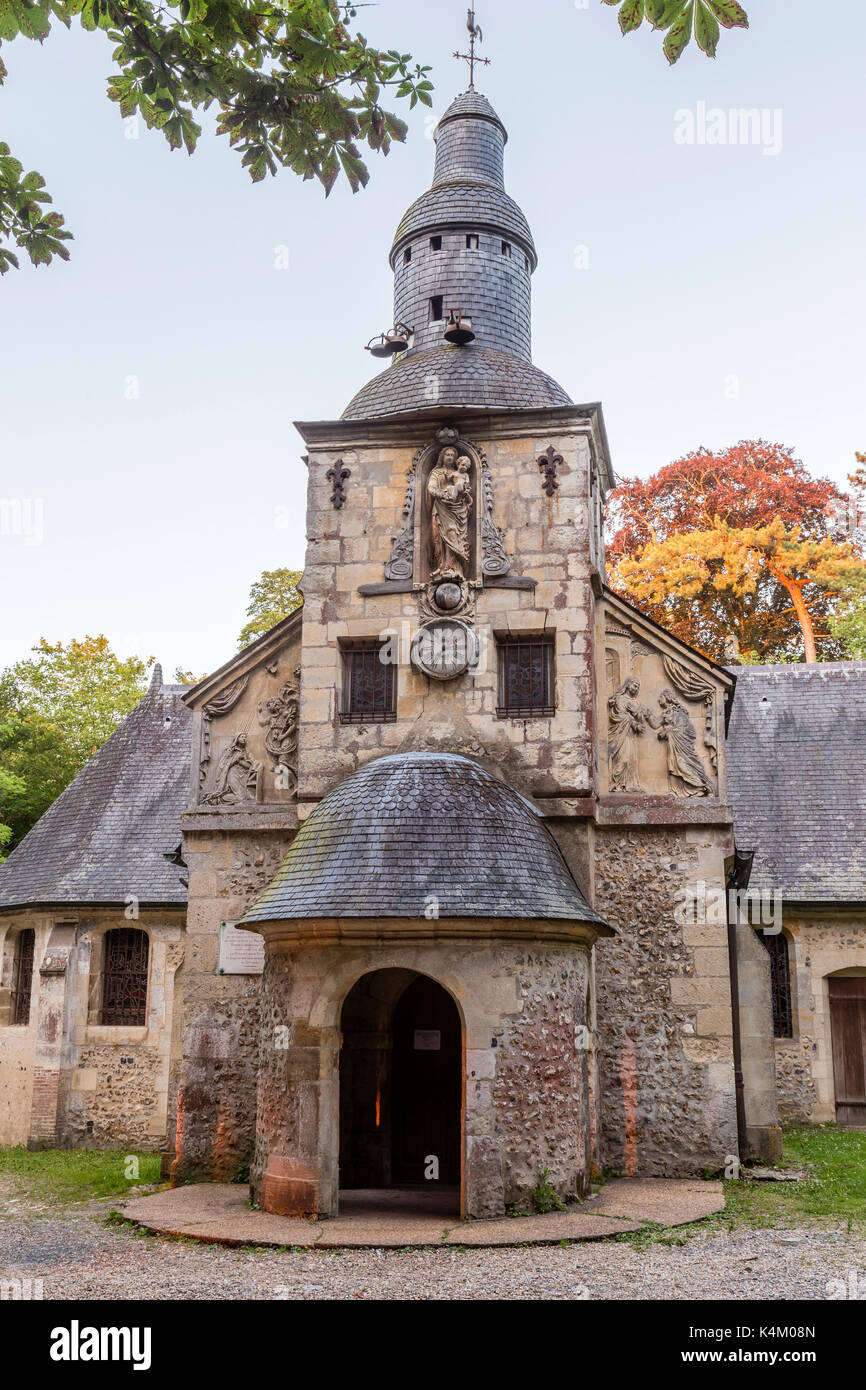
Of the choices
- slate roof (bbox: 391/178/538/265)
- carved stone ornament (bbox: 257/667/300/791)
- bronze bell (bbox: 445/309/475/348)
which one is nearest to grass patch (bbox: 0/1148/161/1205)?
carved stone ornament (bbox: 257/667/300/791)

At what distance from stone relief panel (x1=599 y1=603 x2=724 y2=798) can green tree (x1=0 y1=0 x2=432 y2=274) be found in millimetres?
8890

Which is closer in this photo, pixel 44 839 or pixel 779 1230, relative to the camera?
pixel 779 1230

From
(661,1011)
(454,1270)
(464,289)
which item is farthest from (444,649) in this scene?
(454,1270)

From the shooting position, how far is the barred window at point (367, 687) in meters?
13.9

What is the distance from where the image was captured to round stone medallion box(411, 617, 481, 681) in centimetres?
1364

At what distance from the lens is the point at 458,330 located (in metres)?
15.3

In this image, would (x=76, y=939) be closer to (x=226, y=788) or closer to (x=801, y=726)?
(x=226, y=788)

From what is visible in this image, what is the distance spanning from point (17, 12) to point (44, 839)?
57.6 feet

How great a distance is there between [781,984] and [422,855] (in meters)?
10.2

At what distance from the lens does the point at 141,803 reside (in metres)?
20.8

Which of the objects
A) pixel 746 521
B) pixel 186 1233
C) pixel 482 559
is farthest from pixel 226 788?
pixel 746 521

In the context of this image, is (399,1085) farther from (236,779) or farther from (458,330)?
(458,330)

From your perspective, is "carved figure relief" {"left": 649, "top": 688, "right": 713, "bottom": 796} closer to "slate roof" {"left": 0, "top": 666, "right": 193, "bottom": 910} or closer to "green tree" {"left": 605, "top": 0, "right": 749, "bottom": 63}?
"slate roof" {"left": 0, "top": 666, "right": 193, "bottom": 910}

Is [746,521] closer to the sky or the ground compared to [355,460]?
closer to the sky
